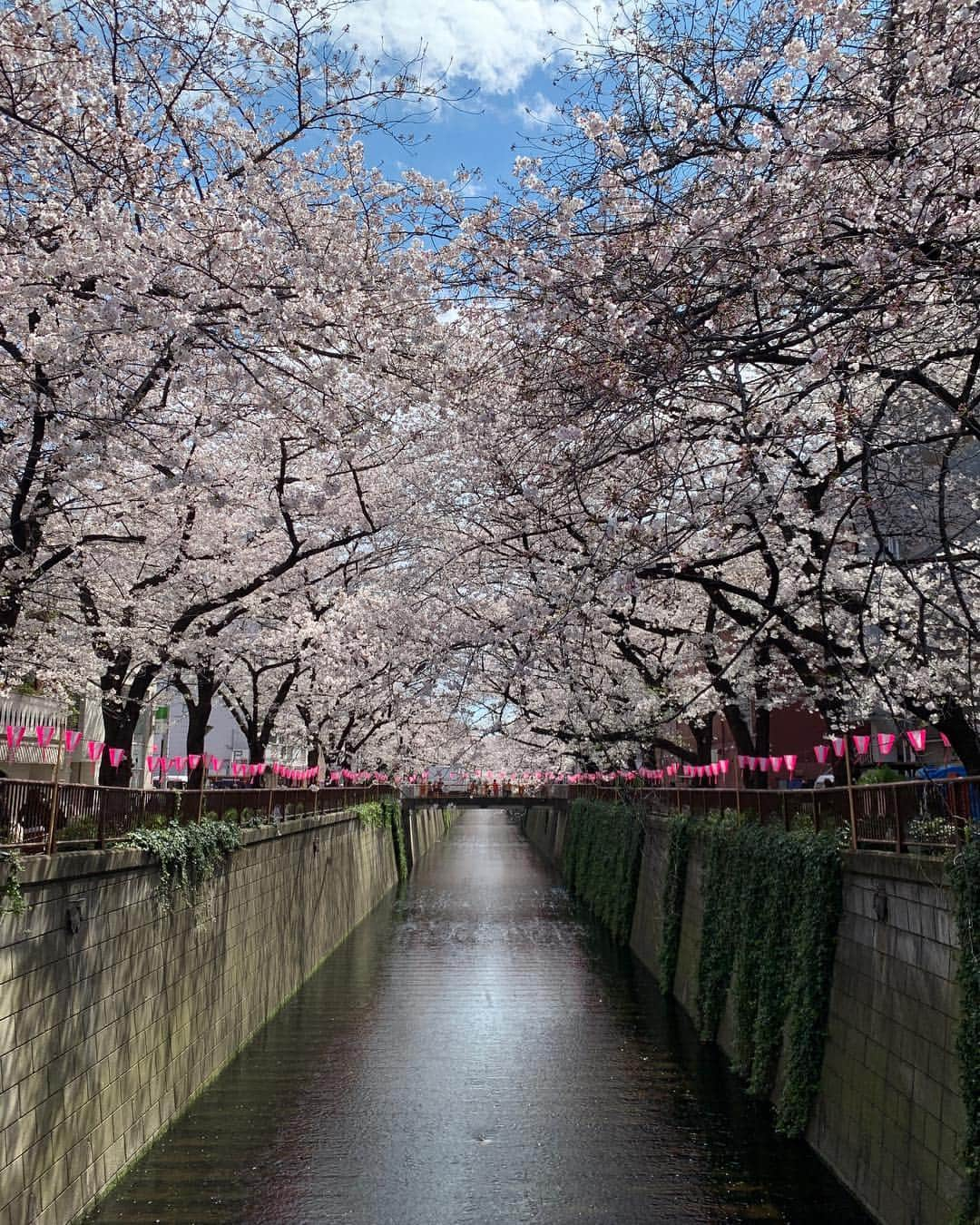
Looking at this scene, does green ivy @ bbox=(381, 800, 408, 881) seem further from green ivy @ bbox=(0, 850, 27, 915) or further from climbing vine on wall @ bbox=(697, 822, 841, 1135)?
green ivy @ bbox=(0, 850, 27, 915)

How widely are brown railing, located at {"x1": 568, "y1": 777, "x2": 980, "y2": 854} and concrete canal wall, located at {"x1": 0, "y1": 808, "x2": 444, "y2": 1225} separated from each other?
7.54m

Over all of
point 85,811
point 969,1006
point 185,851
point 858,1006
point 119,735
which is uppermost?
point 119,735

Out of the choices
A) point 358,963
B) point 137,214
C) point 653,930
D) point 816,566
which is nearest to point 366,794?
point 358,963

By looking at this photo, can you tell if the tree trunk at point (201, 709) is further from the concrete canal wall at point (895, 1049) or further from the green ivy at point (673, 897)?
the concrete canal wall at point (895, 1049)

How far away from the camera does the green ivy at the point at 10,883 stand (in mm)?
7203

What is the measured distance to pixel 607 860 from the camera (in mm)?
32750

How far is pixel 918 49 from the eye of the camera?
635 cm

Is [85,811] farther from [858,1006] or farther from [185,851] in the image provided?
[858,1006]

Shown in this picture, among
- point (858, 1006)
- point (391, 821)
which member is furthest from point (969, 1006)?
point (391, 821)

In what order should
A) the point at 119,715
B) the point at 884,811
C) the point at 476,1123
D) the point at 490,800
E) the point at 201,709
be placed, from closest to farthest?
the point at 884,811, the point at 476,1123, the point at 119,715, the point at 201,709, the point at 490,800

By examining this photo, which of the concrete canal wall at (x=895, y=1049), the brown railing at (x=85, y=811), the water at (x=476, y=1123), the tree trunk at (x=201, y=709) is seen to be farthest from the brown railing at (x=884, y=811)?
the tree trunk at (x=201, y=709)

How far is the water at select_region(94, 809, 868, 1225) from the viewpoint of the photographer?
10.3 metres

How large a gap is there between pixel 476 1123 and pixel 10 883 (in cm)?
816

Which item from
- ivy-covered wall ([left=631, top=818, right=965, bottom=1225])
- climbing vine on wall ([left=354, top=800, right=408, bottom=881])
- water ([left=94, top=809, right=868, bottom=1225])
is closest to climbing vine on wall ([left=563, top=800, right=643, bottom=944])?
water ([left=94, top=809, right=868, bottom=1225])
